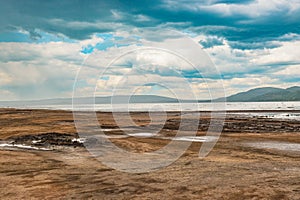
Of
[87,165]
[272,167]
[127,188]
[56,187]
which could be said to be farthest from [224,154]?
[56,187]

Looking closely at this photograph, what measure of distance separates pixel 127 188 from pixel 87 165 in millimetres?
5879

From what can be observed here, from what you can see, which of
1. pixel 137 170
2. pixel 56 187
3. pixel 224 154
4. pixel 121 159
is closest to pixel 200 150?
pixel 224 154

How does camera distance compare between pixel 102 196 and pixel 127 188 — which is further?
pixel 127 188

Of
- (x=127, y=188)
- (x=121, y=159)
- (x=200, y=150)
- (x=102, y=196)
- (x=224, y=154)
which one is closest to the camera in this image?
(x=102, y=196)

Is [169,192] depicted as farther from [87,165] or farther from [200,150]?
[200,150]

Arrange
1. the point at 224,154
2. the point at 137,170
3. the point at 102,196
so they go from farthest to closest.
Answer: the point at 224,154, the point at 137,170, the point at 102,196

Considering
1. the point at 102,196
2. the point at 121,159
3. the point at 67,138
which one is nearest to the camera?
the point at 102,196

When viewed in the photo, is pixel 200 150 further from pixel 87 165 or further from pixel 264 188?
pixel 264 188

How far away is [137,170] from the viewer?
17.1 metres

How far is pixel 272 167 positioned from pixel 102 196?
9835mm

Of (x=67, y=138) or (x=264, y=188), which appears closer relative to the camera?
(x=264, y=188)

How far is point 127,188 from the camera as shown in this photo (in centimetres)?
1348

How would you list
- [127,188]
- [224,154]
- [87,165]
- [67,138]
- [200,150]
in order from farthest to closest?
[67,138] < [200,150] < [224,154] < [87,165] < [127,188]

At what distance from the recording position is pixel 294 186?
13.2 meters
